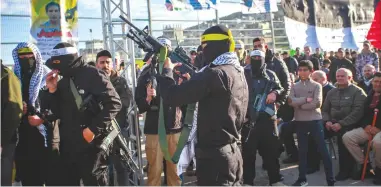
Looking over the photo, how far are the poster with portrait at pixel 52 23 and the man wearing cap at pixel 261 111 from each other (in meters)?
5.11

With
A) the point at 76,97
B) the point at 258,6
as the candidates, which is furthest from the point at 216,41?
the point at 258,6

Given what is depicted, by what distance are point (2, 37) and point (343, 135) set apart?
6872mm

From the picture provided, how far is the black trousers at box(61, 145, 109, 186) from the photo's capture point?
404 centimetres

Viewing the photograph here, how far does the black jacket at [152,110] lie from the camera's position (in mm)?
5441

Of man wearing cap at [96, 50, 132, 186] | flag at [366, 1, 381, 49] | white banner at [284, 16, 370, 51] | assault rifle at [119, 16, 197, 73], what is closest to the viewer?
assault rifle at [119, 16, 197, 73]

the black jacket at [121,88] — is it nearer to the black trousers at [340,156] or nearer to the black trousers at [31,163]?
the black trousers at [31,163]

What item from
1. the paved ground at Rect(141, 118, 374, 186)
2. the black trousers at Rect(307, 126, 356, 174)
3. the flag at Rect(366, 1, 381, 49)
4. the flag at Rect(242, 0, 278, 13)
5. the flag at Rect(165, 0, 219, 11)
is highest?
the flag at Rect(242, 0, 278, 13)

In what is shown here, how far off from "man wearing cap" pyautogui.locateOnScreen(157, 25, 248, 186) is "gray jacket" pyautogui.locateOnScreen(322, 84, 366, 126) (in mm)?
3772

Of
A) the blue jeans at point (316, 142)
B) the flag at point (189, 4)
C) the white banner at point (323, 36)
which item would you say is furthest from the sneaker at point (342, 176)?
the white banner at point (323, 36)

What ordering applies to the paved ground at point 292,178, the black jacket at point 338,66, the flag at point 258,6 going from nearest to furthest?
1. the paved ground at point 292,178
2. the black jacket at point 338,66
3. the flag at point 258,6

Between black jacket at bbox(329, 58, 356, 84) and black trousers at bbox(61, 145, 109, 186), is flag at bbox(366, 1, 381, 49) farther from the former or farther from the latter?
black trousers at bbox(61, 145, 109, 186)

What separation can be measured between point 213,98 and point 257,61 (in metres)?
2.58

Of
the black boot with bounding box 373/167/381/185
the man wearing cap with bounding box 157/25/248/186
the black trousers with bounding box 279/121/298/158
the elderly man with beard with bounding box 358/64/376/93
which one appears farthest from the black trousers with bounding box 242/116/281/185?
the elderly man with beard with bounding box 358/64/376/93

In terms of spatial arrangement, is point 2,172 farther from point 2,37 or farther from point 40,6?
point 40,6
